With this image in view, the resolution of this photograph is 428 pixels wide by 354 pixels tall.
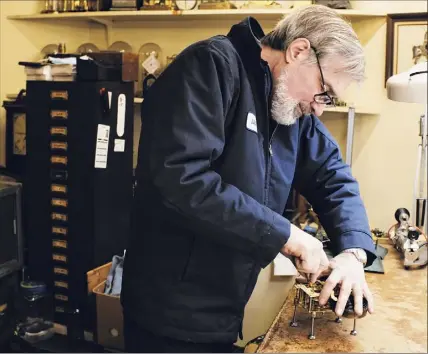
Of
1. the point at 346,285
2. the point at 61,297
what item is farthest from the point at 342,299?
the point at 61,297

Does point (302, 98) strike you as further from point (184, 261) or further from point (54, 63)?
point (54, 63)

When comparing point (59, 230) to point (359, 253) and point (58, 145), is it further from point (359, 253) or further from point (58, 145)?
point (359, 253)

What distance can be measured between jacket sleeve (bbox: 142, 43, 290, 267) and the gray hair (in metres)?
0.25

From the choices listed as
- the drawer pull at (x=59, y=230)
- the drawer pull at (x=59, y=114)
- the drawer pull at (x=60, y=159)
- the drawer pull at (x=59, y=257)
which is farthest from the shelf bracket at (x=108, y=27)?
the drawer pull at (x=59, y=257)

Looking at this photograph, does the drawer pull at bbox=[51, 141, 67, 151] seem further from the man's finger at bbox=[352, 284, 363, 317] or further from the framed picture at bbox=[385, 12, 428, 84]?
the man's finger at bbox=[352, 284, 363, 317]

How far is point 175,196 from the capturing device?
1.16m

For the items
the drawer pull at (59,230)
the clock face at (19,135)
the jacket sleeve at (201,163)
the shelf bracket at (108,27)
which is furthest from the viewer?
the shelf bracket at (108,27)

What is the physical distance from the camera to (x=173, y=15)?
3.00 m

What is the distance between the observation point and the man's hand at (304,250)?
1214 millimetres

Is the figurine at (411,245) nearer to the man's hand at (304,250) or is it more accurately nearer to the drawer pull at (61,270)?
the man's hand at (304,250)

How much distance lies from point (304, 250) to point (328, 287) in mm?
145

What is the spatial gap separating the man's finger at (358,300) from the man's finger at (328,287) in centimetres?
4

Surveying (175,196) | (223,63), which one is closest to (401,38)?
(223,63)

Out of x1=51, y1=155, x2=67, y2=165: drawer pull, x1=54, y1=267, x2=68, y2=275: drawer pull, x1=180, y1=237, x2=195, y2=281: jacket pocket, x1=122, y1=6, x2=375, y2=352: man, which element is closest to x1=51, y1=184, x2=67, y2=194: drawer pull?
x1=51, y1=155, x2=67, y2=165: drawer pull
